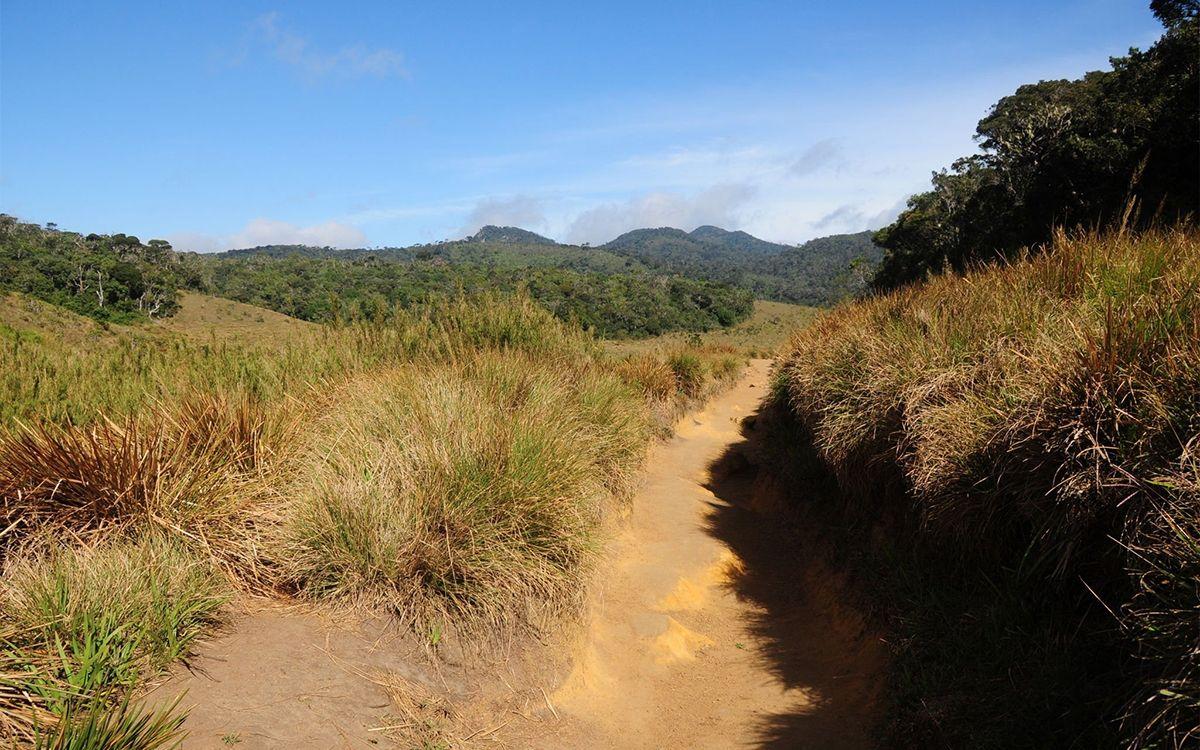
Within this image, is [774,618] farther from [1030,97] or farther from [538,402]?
[1030,97]

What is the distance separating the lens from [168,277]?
69250 millimetres

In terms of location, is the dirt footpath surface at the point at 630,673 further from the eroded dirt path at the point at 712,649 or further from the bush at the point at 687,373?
the bush at the point at 687,373

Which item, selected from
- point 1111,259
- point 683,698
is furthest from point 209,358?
point 1111,259

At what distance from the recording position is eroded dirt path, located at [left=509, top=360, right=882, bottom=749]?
4203mm

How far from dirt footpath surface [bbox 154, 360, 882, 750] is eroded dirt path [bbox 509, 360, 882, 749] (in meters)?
0.02

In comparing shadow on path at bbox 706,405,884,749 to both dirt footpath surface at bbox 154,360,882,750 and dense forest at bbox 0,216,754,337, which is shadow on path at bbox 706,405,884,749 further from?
dense forest at bbox 0,216,754,337

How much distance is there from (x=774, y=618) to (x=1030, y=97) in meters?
48.9

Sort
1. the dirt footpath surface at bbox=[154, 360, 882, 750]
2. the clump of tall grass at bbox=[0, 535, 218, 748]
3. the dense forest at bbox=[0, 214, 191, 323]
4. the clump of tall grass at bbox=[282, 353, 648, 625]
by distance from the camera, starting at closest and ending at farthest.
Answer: the clump of tall grass at bbox=[0, 535, 218, 748]
the dirt footpath surface at bbox=[154, 360, 882, 750]
the clump of tall grass at bbox=[282, 353, 648, 625]
the dense forest at bbox=[0, 214, 191, 323]

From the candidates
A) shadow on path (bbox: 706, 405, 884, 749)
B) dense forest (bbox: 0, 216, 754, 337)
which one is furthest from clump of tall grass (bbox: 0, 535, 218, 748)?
dense forest (bbox: 0, 216, 754, 337)

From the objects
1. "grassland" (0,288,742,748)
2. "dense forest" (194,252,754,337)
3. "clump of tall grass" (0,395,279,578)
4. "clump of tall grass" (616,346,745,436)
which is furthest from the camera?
"dense forest" (194,252,754,337)

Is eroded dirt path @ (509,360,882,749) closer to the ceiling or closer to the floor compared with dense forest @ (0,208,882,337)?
closer to the floor

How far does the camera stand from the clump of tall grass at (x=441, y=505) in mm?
3984

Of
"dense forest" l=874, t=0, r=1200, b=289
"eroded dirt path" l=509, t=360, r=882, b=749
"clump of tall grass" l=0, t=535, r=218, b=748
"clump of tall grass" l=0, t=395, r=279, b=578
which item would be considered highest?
"dense forest" l=874, t=0, r=1200, b=289

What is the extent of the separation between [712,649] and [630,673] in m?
0.84
